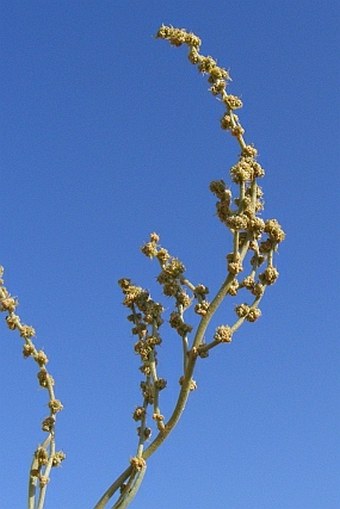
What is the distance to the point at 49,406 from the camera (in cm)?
436

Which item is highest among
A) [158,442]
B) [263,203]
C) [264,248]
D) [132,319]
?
[263,203]

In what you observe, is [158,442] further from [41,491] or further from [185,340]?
[41,491]

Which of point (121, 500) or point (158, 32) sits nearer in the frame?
point (121, 500)

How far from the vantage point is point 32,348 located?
175 inches

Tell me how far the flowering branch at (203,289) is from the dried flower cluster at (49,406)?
54cm

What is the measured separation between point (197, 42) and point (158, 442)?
100 inches

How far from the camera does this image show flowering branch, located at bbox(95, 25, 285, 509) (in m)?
3.78

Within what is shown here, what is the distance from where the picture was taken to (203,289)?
4074 millimetres

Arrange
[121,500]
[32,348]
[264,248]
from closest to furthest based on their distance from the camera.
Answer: [121,500] < [264,248] < [32,348]

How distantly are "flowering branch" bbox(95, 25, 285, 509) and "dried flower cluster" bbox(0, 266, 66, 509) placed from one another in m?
0.54

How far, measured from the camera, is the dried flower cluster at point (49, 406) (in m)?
4.17

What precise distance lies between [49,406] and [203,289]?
1.24 m

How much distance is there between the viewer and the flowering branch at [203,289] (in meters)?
3.78

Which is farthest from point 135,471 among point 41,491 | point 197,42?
point 197,42
